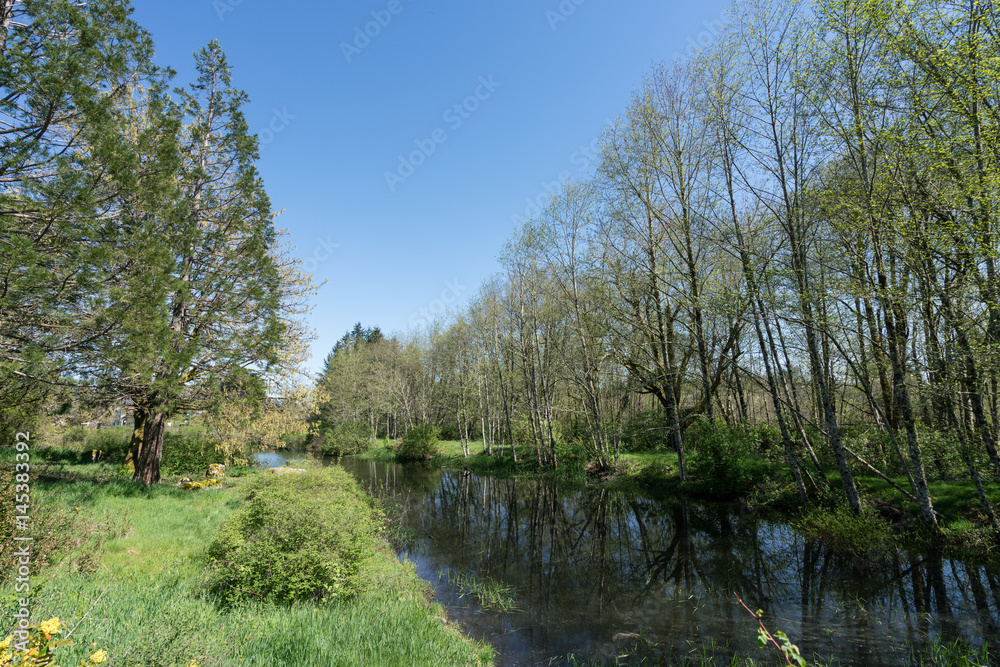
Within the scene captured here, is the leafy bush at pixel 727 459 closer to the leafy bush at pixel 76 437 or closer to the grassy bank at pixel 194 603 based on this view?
the grassy bank at pixel 194 603

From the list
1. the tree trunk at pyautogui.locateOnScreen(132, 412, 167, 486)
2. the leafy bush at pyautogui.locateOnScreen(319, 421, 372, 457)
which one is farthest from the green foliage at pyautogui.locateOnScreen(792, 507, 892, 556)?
the leafy bush at pyautogui.locateOnScreen(319, 421, 372, 457)

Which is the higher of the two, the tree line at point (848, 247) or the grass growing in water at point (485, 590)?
the tree line at point (848, 247)

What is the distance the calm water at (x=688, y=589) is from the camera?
5.92m

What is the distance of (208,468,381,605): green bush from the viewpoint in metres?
5.70

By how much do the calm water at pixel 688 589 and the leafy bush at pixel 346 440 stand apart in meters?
26.8

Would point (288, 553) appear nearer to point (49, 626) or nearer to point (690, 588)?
point (49, 626)

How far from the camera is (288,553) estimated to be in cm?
592

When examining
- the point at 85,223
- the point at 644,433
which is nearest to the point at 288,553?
the point at 85,223

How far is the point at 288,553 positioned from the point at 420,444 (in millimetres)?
25084

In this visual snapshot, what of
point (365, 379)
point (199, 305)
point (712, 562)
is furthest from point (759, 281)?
point (365, 379)

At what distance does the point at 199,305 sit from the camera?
12492mm

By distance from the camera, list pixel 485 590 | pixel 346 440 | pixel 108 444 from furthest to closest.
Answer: pixel 346 440
pixel 108 444
pixel 485 590

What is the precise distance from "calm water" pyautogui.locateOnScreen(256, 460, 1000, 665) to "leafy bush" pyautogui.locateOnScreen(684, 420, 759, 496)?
1157mm

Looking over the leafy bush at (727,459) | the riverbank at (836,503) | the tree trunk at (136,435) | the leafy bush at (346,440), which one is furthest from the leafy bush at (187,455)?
the leafy bush at (727,459)
